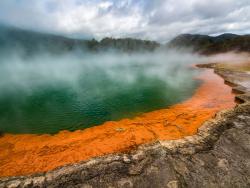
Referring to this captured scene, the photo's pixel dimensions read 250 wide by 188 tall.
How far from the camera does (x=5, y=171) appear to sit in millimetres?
5961

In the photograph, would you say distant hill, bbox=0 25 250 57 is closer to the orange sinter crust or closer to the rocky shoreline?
the orange sinter crust

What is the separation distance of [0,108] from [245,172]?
15669mm

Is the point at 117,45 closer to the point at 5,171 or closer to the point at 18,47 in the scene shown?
the point at 18,47

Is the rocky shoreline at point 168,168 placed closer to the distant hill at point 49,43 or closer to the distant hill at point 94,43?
the distant hill at point 94,43

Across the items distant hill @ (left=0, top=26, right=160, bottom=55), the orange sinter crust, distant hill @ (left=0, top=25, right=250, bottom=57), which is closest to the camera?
the orange sinter crust

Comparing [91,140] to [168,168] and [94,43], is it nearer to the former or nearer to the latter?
[168,168]

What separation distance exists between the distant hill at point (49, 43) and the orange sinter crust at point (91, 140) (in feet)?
339

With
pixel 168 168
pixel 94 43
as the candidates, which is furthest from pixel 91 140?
pixel 94 43

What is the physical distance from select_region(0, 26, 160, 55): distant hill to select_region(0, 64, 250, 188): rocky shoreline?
107042 millimetres

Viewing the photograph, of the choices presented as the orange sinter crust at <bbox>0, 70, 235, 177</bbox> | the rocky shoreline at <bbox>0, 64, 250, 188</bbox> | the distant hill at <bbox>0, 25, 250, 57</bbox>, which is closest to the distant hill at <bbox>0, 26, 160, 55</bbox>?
the distant hill at <bbox>0, 25, 250, 57</bbox>

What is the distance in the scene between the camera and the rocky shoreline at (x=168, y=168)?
471cm

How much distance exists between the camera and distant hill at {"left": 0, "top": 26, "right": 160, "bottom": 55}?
106 meters

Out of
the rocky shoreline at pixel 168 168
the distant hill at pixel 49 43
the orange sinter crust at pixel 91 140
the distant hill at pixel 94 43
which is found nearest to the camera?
the rocky shoreline at pixel 168 168

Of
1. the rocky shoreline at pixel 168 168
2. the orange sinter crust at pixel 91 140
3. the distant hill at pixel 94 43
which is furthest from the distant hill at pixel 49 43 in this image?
the rocky shoreline at pixel 168 168
